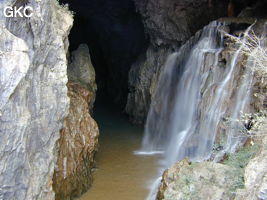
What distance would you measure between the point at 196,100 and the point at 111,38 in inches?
409

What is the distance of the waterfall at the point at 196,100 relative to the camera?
29.4 ft

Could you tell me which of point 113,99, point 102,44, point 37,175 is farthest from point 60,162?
point 102,44

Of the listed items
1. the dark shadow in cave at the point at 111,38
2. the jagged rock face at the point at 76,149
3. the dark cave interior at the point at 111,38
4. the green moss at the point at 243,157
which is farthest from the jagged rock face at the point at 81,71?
the dark shadow in cave at the point at 111,38

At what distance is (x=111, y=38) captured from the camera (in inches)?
793

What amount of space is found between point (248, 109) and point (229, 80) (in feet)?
3.72

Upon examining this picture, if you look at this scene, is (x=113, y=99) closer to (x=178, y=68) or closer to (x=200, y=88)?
(x=178, y=68)

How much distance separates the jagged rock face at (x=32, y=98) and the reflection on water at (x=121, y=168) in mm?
1878

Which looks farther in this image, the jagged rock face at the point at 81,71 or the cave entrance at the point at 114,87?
the jagged rock face at the point at 81,71

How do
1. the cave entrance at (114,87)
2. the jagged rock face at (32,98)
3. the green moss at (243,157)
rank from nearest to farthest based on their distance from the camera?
the jagged rock face at (32,98), the green moss at (243,157), the cave entrance at (114,87)

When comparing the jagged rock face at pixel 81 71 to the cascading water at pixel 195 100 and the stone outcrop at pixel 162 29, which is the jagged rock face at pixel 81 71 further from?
the stone outcrop at pixel 162 29

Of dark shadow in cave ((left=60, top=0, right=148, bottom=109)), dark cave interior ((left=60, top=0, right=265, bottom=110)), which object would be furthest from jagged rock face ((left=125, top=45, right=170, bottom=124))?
dark shadow in cave ((left=60, top=0, right=148, bottom=109))

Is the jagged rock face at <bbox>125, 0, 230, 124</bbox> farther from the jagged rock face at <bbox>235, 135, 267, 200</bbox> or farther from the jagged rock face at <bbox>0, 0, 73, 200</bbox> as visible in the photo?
the jagged rock face at <bbox>235, 135, 267, 200</bbox>

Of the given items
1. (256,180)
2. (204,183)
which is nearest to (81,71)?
(204,183)

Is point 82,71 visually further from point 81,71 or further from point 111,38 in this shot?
point 111,38
